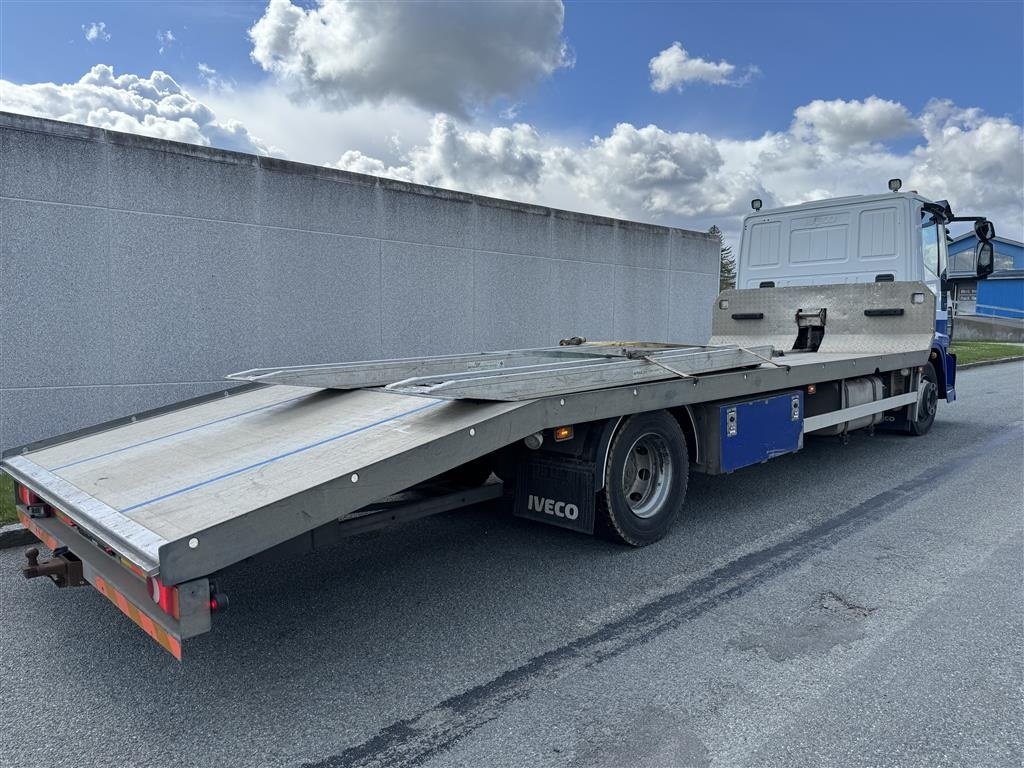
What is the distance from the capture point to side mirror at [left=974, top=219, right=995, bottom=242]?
8148mm

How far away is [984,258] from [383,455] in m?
8.02

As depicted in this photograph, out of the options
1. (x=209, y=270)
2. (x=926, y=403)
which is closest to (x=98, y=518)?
(x=209, y=270)

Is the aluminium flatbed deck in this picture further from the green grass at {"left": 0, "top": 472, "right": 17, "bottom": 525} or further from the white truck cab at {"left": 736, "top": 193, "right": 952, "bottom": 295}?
the white truck cab at {"left": 736, "top": 193, "right": 952, "bottom": 295}

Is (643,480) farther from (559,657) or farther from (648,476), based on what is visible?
(559,657)

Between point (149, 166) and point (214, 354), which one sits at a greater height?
point (149, 166)

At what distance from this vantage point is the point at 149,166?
297 inches

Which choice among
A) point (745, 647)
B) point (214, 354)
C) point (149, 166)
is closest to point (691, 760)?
point (745, 647)

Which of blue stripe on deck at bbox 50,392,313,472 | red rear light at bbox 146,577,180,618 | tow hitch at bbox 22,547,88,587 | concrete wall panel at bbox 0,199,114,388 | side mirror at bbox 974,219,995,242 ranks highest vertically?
side mirror at bbox 974,219,995,242

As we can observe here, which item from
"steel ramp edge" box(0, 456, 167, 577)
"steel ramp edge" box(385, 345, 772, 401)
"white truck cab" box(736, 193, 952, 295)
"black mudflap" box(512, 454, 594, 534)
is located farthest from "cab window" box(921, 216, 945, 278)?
"steel ramp edge" box(0, 456, 167, 577)

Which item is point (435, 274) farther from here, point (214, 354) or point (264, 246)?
point (214, 354)

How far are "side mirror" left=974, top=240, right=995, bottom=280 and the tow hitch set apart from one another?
896 cm

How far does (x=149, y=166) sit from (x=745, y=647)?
7125mm

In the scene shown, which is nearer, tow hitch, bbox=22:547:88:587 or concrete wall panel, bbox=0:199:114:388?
tow hitch, bbox=22:547:88:587

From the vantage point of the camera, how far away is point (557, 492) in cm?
452
